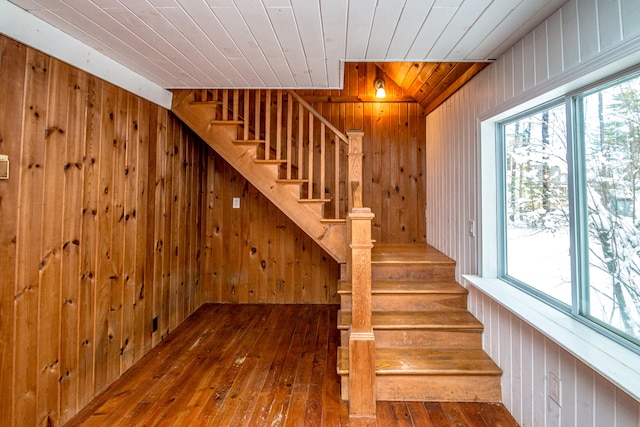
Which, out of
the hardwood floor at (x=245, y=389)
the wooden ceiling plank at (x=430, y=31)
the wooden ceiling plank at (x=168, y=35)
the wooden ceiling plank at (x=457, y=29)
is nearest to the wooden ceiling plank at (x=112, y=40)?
the wooden ceiling plank at (x=168, y=35)

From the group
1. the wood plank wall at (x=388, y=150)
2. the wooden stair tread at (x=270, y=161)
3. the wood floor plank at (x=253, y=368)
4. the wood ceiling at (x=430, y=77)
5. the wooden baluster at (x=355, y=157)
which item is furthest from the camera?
the wood plank wall at (x=388, y=150)

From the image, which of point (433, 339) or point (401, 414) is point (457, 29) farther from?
point (401, 414)

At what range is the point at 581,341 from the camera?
4.57 feet

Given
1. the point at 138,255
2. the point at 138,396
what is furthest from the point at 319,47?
the point at 138,396

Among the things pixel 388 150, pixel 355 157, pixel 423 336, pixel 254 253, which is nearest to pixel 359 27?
pixel 355 157

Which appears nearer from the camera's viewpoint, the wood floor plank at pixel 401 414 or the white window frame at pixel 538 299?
the white window frame at pixel 538 299

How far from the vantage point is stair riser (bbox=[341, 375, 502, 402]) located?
2080 mm

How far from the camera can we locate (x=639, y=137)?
1279 millimetres

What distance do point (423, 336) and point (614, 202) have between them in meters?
1.45

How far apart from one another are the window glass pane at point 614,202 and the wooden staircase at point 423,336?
0.91m

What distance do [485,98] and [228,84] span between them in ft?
6.69

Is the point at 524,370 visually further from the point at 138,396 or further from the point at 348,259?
the point at 138,396

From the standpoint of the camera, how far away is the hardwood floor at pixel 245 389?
1.93 m

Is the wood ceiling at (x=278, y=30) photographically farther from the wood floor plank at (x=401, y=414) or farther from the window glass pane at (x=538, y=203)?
the wood floor plank at (x=401, y=414)
